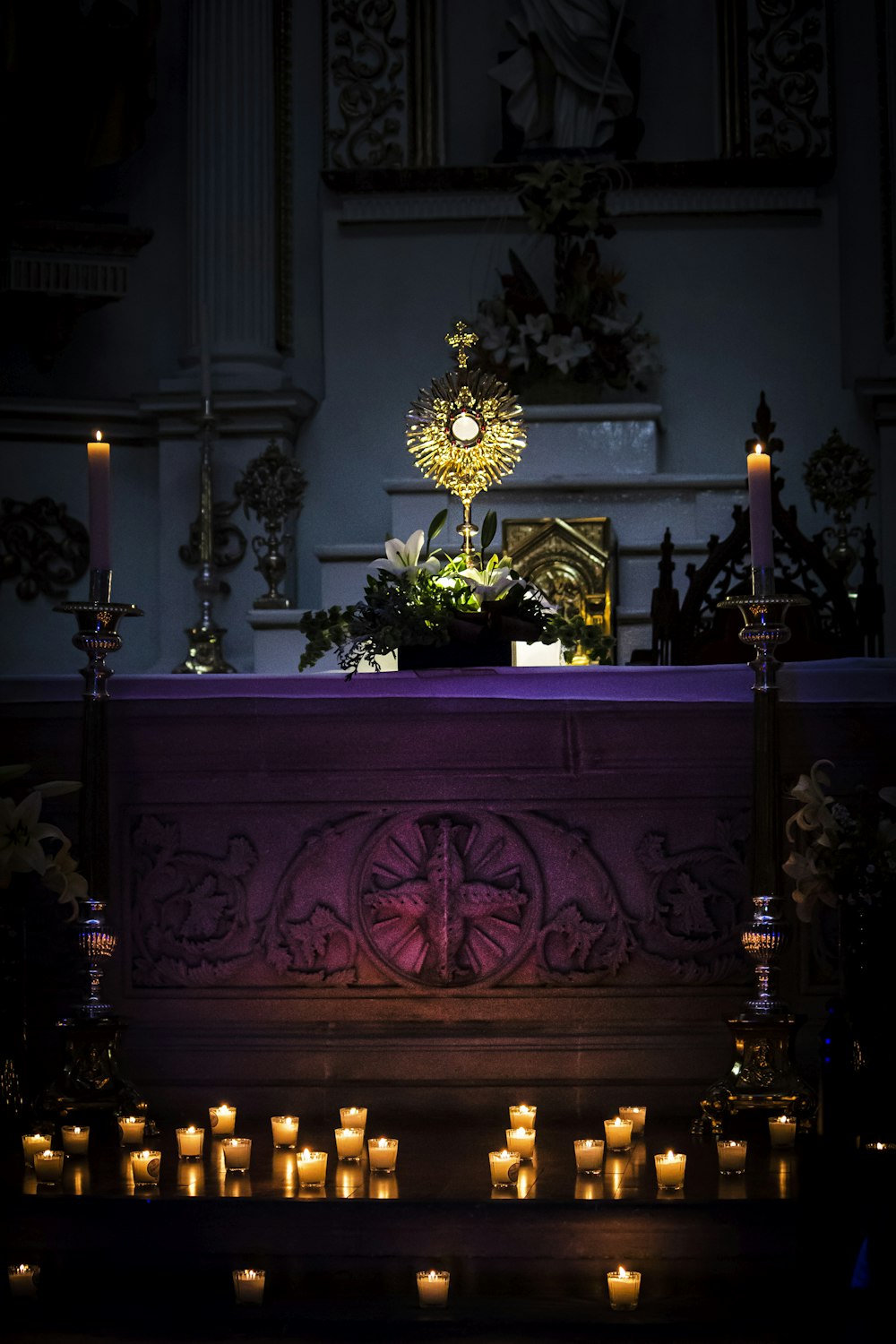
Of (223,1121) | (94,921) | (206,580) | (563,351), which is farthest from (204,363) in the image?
(223,1121)

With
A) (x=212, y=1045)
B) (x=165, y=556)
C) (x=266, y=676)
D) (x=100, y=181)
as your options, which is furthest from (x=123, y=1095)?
(x=100, y=181)

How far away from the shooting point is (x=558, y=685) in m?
3.23

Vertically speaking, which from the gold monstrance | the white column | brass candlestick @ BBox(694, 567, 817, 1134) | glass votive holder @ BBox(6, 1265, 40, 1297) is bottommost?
glass votive holder @ BBox(6, 1265, 40, 1297)

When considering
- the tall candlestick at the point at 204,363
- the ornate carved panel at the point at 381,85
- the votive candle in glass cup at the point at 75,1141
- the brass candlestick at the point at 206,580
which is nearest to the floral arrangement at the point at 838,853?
the votive candle in glass cup at the point at 75,1141

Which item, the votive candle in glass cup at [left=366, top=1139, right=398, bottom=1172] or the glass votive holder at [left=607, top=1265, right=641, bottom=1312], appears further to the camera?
the votive candle in glass cup at [left=366, top=1139, right=398, bottom=1172]

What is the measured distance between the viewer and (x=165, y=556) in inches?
248

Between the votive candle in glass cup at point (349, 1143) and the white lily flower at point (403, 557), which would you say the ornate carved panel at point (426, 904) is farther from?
the white lily flower at point (403, 557)

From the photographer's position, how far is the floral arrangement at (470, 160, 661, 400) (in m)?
5.98

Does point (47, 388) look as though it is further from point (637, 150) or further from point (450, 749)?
Answer: point (450, 749)

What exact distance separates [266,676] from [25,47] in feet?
11.9

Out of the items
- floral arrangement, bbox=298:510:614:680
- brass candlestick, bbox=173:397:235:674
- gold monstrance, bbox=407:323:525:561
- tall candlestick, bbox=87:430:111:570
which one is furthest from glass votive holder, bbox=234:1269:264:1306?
brass candlestick, bbox=173:397:235:674

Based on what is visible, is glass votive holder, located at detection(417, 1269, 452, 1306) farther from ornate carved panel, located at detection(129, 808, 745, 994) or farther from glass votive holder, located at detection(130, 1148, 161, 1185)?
ornate carved panel, located at detection(129, 808, 745, 994)

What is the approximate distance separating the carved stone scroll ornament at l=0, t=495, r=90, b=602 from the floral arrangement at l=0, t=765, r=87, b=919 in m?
3.42

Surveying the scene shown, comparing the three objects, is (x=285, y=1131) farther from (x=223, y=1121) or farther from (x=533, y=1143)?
(x=533, y=1143)
